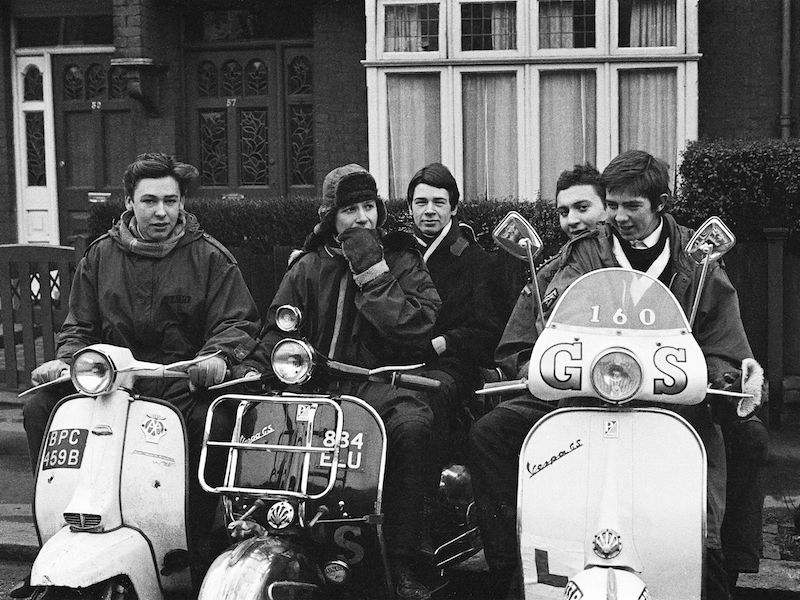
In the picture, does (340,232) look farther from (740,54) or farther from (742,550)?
(740,54)

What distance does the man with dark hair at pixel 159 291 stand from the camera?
5.00m

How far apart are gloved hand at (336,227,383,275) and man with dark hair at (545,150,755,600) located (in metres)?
0.75

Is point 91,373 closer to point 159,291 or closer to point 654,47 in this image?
point 159,291

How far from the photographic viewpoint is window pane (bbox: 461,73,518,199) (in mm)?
9516

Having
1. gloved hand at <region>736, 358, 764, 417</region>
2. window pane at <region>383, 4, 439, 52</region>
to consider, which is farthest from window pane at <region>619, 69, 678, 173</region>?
gloved hand at <region>736, 358, 764, 417</region>

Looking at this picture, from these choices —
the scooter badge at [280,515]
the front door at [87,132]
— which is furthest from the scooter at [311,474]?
the front door at [87,132]

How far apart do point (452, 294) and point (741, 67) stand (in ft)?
18.2

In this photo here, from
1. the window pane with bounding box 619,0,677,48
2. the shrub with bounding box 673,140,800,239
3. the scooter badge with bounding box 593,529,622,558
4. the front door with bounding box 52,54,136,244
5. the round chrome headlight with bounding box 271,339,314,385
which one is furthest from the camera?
the front door with bounding box 52,54,136,244

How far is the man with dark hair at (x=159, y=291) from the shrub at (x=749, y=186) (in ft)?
12.6

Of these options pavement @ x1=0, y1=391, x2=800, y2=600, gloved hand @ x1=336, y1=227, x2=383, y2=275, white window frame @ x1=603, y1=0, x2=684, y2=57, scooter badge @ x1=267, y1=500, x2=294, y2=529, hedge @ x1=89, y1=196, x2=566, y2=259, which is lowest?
pavement @ x1=0, y1=391, x2=800, y2=600

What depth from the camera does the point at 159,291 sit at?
5.02 m

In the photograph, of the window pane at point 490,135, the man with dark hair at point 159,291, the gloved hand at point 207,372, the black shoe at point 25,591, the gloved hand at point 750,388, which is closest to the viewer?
the black shoe at point 25,591

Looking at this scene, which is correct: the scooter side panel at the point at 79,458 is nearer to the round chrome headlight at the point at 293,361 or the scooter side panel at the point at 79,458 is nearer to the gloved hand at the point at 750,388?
the round chrome headlight at the point at 293,361

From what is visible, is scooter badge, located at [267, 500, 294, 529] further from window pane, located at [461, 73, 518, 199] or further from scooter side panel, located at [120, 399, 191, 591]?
window pane, located at [461, 73, 518, 199]
